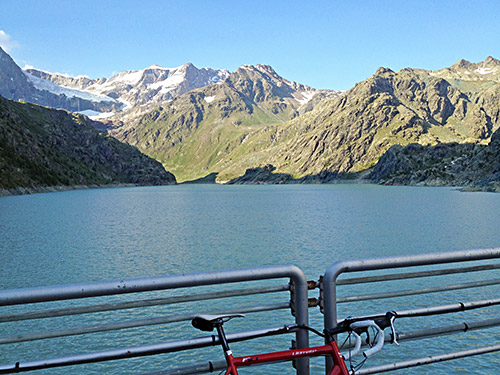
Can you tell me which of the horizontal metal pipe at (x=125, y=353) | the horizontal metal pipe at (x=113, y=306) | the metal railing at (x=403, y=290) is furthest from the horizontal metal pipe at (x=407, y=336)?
the horizontal metal pipe at (x=113, y=306)

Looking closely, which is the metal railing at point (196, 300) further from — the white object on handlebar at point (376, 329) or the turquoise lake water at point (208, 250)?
the turquoise lake water at point (208, 250)

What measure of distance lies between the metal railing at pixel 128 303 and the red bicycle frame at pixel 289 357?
606 millimetres

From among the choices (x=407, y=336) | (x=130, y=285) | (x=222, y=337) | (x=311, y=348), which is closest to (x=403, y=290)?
(x=407, y=336)

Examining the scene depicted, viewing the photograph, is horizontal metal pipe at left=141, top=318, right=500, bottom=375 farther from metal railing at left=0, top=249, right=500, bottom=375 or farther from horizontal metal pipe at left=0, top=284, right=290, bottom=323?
horizontal metal pipe at left=0, top=284, right=290, bottom=323

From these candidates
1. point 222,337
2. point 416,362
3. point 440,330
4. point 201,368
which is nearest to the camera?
point 222,337

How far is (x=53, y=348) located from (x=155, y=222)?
6616 cm

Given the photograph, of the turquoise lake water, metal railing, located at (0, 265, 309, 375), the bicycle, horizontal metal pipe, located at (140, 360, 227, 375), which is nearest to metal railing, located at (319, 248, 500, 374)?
metal railing, located at (0, 265, 309, 375)

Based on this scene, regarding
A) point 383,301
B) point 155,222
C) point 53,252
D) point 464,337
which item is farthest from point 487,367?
point 155,222

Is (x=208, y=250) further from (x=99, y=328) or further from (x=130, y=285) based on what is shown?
(x=130, y=285)

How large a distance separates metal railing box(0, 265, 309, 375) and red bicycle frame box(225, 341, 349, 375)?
606 mm

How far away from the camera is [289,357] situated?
5.52m

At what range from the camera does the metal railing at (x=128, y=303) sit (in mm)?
5172

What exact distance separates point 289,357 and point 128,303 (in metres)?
2.27

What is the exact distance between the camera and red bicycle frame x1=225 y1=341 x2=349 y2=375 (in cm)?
530
